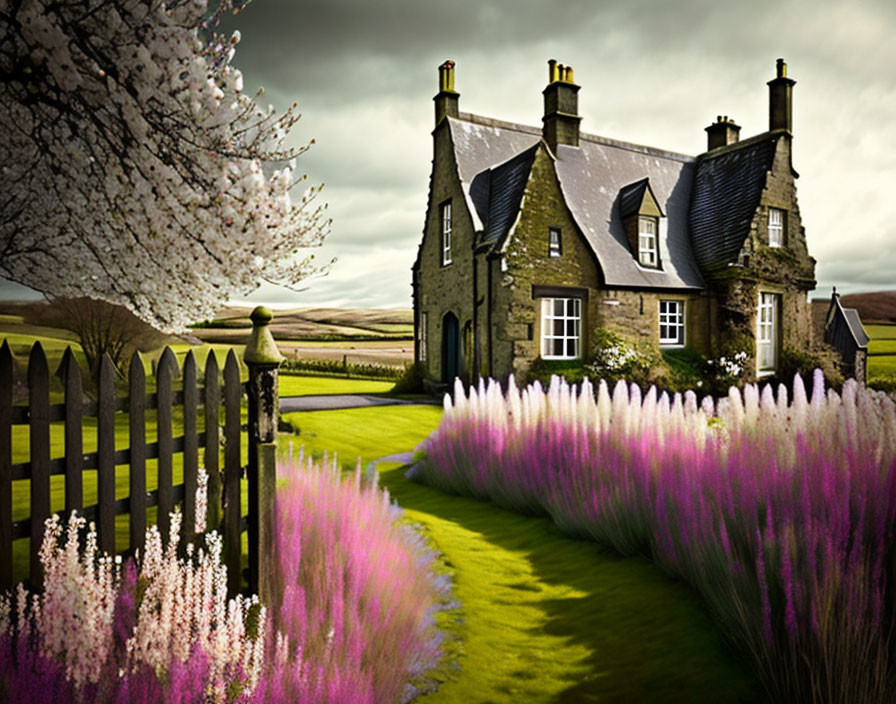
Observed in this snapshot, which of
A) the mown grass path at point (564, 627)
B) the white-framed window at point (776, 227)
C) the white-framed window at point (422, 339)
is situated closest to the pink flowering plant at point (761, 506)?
the mown grass path at point (564, 627)

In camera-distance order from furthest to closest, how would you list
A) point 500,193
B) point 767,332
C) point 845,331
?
point 845,331 < point 767,332 < point 500,193

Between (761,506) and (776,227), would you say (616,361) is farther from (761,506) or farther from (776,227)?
(761,506)

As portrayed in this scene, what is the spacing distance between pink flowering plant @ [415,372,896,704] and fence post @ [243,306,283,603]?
2.66 m

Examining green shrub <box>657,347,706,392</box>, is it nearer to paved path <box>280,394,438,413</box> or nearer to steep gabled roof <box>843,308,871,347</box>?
paved path <box>280,394,438,413</box>

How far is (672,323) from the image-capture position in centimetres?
1720

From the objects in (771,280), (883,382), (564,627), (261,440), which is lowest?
(564,627)

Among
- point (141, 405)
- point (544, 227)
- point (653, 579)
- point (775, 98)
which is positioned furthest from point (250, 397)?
point (775, 98)

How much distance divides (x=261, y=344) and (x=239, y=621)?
1.72 meters

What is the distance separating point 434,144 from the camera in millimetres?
17672

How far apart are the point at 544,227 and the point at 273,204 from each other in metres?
10.2

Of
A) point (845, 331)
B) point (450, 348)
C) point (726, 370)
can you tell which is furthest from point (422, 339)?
point (845, 331)

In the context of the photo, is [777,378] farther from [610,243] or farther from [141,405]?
[141,405]

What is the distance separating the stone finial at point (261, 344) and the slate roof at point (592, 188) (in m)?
11.4

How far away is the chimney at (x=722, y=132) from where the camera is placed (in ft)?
69.3
